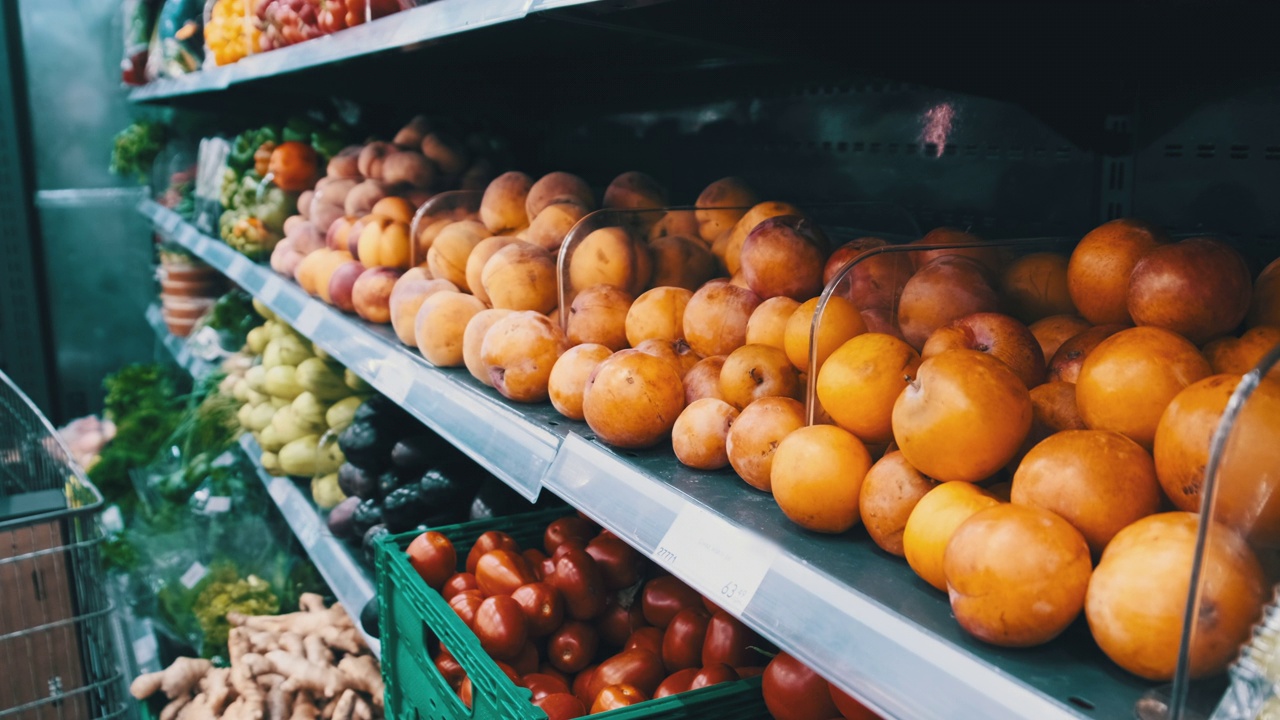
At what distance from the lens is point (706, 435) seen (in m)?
1.01

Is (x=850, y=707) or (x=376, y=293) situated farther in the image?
(x=376, y=293)

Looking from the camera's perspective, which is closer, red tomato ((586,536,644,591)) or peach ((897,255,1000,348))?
peach ((897,255,1000,348))

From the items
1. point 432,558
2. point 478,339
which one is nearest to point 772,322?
point 478,339

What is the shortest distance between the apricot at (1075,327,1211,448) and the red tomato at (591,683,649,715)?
70 cm

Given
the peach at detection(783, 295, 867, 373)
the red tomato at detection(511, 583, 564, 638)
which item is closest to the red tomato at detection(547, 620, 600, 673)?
the red tomato at detection(511, 583, 564, 638)

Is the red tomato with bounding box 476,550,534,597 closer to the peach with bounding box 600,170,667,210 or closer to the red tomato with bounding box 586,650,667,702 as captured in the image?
the red tomato with bounding box 586,650,667,702

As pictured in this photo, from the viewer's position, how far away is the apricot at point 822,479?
32.1 inches

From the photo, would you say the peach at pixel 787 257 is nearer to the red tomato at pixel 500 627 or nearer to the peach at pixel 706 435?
the peach at pixel 706 435

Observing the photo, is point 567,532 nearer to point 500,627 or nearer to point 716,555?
point 500,627

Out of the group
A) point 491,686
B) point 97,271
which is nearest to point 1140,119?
point 491,686

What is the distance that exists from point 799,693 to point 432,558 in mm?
685

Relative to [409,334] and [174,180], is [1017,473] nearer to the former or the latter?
[409,334]

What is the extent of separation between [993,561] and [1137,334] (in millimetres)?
238

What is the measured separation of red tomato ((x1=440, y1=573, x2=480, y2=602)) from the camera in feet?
4.89
